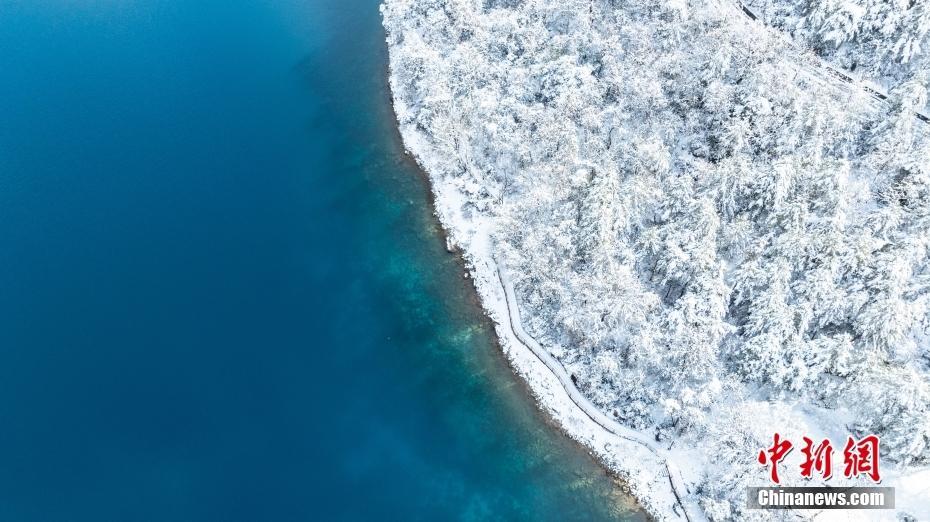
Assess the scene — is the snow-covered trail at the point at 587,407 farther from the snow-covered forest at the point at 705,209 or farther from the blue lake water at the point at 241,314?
the blue lake water at the point at 241,314

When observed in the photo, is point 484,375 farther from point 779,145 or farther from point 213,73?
point 213,73

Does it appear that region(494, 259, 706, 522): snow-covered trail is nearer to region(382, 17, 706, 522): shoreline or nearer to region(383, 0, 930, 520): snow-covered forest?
region(382, 17, 706, 522): shoreline

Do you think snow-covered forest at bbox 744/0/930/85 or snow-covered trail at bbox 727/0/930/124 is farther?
snow-covered forest at bbox 744/0/930/85

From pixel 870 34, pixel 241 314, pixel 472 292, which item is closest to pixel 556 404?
pixel 472 292

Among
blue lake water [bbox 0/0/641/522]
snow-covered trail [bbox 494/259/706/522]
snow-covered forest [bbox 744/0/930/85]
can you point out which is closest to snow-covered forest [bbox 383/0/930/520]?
snow-covered forest [bbox 744/0/930/85]

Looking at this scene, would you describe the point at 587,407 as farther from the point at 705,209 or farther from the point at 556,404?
the point at 705,209

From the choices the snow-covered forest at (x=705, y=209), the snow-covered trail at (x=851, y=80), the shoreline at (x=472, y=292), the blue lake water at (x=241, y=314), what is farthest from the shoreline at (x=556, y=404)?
the snow-covered trail at (x=851, y=80)

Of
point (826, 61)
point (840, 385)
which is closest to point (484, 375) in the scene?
point (840, 385)
